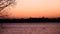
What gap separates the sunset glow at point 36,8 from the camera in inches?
60.1

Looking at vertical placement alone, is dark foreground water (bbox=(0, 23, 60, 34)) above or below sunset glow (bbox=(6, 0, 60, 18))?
below

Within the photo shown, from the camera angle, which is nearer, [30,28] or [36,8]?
[30,28]

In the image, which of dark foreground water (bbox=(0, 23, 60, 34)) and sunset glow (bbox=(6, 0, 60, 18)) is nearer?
dark foreground water (bbox=(0, 23, 60, 34))

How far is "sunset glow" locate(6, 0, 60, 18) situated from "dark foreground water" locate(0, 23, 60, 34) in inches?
6.2

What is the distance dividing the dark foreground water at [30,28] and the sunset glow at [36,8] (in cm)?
16

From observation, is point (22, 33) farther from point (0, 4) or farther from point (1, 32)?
point (0, 4)

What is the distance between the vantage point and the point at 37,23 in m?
1.39

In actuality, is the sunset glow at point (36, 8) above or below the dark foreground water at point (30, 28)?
above

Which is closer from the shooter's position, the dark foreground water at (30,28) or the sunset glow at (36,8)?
the dark foreground water at (30,28)

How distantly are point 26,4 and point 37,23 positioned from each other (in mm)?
302

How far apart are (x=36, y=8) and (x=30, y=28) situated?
11.0 inches

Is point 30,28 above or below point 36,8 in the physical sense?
below

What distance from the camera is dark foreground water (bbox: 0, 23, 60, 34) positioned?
1.38 m

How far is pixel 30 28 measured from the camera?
1.39 m
